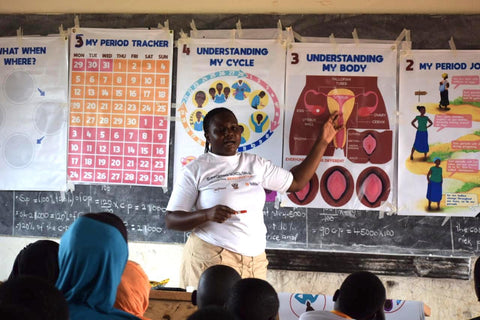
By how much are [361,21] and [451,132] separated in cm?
85

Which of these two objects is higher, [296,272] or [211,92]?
[211,92]

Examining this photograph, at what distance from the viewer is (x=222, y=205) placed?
268 cm

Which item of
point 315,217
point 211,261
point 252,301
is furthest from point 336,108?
point 252,301

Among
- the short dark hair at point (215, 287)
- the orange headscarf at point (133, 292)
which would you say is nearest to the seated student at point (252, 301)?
the short dark hair at point (215, 287)

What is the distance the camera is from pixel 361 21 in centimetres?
323

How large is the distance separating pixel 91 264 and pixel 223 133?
1484 millimetres

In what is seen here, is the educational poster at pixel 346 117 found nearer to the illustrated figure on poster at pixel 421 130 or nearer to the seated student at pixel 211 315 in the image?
the illustrated figure on poster at pixel 421 130

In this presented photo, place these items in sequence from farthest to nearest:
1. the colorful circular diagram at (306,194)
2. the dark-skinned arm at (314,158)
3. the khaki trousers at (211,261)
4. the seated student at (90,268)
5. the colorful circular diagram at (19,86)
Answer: the colorful circular diagram at (19,86) < the colorful circular diagram at (306,194) < the dark-skinned arm at (314,158) < the khaki trousers at (211,261) < the seated student at (90,268)

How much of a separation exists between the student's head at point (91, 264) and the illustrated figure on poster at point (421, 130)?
2.21 metres

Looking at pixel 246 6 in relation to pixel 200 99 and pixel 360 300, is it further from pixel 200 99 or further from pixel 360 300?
pixel 360 300

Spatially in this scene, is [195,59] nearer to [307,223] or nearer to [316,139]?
[316,139]

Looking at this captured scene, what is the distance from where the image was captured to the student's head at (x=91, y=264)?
1478mm

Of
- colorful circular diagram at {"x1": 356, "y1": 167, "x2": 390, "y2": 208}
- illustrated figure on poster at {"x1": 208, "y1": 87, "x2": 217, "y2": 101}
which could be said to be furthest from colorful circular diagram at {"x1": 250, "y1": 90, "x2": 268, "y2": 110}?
colorful circular diagram at {"x1": 356, "y1": 167, "x2": 390, "y2": 208}

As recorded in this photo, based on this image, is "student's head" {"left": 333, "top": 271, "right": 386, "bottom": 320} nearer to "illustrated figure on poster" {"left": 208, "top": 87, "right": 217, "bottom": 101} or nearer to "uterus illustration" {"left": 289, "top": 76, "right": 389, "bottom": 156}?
"uterus illustration" {"left": 289, "top": 76, "right": 389, "bottom": 156}
